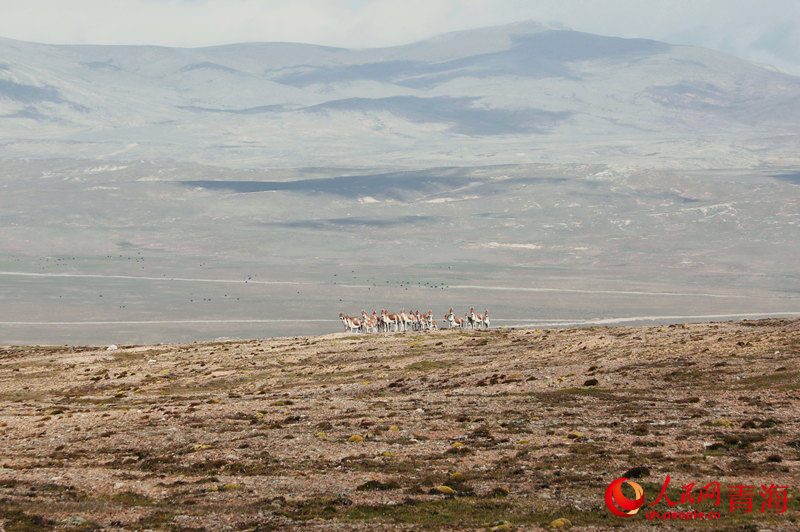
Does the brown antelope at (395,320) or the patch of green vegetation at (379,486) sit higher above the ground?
the brown antelope at (395,320)

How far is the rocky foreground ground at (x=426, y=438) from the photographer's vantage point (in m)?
23.4

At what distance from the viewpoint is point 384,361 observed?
2124 inches

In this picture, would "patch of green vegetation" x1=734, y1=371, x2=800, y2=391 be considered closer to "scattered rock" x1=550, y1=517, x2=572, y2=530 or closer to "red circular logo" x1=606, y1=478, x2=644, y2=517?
"red circular logo" x1=606, y1=478, x2=644, y2=517

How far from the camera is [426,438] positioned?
3166 cm

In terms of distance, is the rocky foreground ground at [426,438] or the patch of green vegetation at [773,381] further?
the patch of green vegetation at [773,381]

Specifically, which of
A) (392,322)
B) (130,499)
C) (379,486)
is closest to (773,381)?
(379,486)

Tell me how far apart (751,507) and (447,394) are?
19.4m

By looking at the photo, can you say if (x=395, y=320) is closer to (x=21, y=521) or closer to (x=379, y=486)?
(x=379, y=486)

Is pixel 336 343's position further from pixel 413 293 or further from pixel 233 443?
pixel 413 293

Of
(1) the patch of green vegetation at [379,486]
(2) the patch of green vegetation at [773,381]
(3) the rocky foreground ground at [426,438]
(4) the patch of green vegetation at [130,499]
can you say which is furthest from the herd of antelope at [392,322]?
(4) the patch of green vegetation at [130,499]

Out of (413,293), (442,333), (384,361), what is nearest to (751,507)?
(384,361)

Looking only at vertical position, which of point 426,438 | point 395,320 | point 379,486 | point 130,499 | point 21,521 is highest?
point 395,320

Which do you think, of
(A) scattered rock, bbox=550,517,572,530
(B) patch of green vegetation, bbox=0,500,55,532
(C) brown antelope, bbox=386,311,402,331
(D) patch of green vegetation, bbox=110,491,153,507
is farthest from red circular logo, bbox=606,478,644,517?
(C) brown antelope, bbox=386,311,402,331

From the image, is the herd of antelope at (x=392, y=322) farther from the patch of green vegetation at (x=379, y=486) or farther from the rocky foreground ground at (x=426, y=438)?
the patch of green vegetation at (x=379, y=486)
